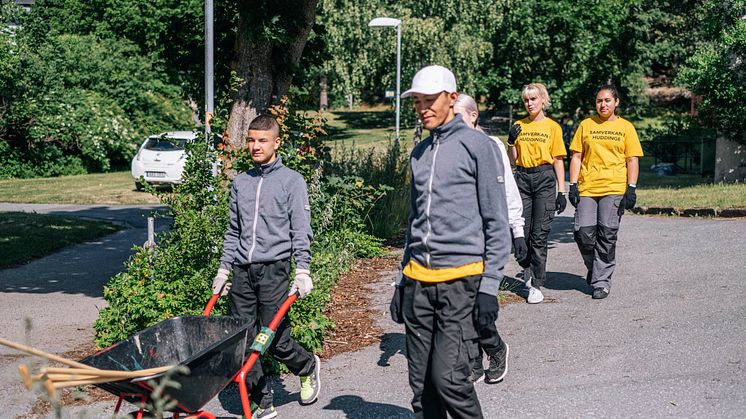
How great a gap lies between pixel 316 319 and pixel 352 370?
0.51m

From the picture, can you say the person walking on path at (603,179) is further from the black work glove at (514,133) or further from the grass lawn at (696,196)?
the grass lawn at (696,196)

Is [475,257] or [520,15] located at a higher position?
[520,15]

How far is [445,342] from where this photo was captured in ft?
14.2

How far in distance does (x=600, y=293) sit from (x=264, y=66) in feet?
14.4

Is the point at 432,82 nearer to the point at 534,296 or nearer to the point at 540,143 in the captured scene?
the point at 540,143

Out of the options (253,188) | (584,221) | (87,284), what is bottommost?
(87,284)

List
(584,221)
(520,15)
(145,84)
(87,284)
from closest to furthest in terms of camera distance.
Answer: (584,221), (87,284), (520,15), (145,84)

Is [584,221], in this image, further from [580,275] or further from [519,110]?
[519,110]

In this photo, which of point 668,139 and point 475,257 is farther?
point 668,139

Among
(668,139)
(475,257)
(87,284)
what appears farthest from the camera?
(668,139)

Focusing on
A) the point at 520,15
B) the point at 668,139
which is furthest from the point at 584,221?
the point at 520,15

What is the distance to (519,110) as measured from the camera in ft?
121

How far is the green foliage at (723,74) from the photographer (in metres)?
19.1

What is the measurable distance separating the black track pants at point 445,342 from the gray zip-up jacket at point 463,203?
130 millimetres
